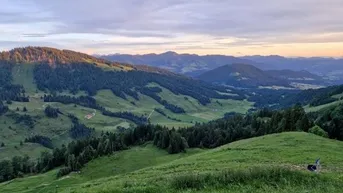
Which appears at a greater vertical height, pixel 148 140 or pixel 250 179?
pixel 250 179

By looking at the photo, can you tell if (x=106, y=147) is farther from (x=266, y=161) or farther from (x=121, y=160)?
(x=266, y=161)

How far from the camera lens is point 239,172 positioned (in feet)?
91.1

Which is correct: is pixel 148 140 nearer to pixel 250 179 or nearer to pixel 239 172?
pixel 239 172

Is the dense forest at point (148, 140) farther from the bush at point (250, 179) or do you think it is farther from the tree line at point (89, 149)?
the bush at point (250, 179)

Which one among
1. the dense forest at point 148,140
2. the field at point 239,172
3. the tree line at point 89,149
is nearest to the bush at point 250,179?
the field at point 239,172

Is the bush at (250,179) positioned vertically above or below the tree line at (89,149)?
above

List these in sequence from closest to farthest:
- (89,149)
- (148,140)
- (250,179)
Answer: (250,179)
(89,149)
(148,140)

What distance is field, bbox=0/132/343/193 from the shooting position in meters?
26.8

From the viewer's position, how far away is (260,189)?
84.7ft

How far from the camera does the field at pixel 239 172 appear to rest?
1056 inches

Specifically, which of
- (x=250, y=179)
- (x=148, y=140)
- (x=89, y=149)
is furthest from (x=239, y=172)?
(x=148, y=140)

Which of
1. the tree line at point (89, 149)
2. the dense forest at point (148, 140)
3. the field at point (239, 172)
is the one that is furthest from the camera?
the tree line at point (89, 149)

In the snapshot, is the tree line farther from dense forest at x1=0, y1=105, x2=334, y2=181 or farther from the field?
the field

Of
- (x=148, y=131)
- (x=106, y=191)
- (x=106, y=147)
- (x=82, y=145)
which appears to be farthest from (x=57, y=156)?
(x=106, y=191)
